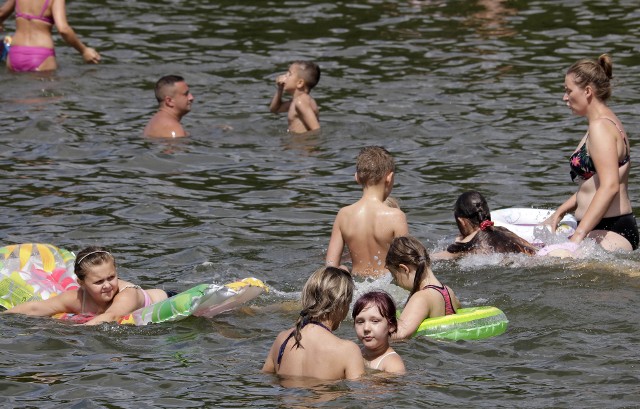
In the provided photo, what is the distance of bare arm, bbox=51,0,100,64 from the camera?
1509cm

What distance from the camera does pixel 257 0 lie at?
64.4 ft

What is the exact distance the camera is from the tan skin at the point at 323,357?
6605mm

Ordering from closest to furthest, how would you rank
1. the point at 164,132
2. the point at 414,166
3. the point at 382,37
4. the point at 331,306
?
the point at 331,306
the point at 414,166
the point at 164,132
the point at 382,37

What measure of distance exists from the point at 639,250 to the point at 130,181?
198 inches

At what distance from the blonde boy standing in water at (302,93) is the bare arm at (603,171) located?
16.7 ft

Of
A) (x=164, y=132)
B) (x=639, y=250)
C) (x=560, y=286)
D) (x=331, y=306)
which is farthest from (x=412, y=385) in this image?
(x=164, y=132)

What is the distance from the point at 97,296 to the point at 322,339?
212 cm

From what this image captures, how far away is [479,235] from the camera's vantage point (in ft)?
29.9

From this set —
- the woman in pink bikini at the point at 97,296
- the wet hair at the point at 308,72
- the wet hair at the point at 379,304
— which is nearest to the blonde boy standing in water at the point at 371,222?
the woman in pink bikini at the point at 97,296

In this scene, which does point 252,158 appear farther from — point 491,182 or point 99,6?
point 99,6

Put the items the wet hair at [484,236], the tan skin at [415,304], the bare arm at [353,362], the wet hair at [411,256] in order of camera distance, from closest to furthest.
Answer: the bare arm at [353,362] → the tan skin at [415,304] → the wet hair at [411,256] → the wet hair at [484,236]

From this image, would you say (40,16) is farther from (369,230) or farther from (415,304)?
(415,304)

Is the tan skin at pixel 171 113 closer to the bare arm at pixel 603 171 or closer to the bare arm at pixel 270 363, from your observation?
the bare arm at pixel 603 171

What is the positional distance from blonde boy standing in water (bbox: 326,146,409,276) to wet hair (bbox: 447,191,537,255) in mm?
646
